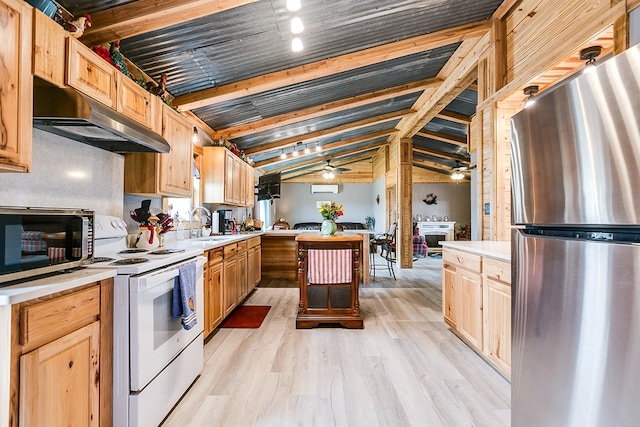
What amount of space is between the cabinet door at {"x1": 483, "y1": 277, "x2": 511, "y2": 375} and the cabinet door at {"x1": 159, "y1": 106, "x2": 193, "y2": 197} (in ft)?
8.96

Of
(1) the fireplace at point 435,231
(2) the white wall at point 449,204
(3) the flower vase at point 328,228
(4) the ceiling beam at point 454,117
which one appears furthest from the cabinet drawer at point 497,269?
(2) the white wall at point 449,204

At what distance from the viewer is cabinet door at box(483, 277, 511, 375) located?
211 centimetres

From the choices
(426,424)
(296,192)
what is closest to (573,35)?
(426,424)

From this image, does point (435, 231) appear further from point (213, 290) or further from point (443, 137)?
point (213, 290)

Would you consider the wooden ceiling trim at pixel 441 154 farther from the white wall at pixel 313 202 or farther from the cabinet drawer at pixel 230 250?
the cabinet drawer at pixel 230 250

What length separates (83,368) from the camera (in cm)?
138

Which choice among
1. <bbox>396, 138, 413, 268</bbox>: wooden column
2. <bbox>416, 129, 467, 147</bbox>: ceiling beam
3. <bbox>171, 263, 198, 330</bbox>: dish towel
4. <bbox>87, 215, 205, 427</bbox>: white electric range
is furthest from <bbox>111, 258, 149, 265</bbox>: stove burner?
<bbox>416, 129, 467, 147</bbox>: ceiling beam

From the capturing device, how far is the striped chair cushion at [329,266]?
3293 millimetres

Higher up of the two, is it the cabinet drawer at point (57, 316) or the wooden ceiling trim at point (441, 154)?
the wooden ceiling trim at point (441, 154)

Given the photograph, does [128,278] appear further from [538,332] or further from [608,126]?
[608,126]

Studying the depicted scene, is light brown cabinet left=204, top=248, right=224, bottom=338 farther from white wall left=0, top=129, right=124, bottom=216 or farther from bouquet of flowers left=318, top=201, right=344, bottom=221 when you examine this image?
bouquet of flowers left=318, top=201, right=344, bottom=221

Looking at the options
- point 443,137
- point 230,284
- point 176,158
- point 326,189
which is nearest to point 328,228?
point 230,284

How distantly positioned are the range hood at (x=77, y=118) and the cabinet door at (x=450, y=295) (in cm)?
284

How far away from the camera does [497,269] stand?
7.38ft
